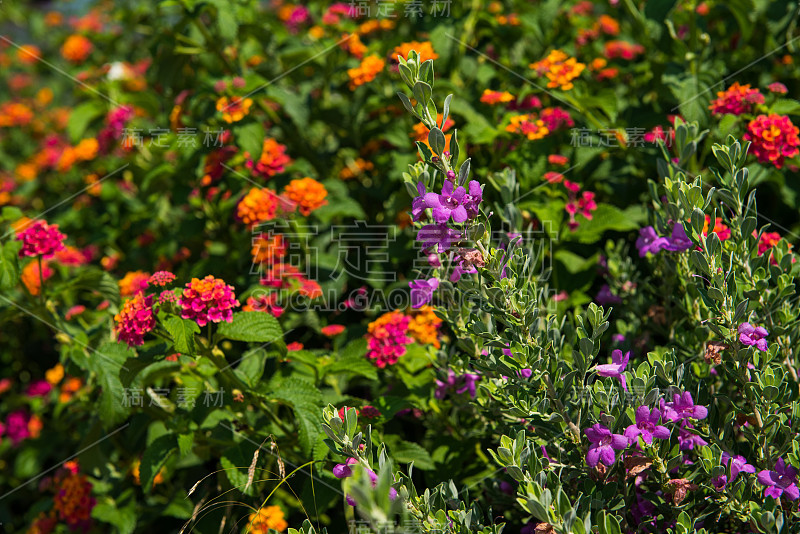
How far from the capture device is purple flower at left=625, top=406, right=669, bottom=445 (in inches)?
52.2

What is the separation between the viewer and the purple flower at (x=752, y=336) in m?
1.43

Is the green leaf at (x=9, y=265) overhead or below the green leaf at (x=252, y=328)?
overhead

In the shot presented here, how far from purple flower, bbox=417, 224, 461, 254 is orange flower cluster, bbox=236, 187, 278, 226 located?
40.5 inches

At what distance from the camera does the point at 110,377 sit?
6.56 feet

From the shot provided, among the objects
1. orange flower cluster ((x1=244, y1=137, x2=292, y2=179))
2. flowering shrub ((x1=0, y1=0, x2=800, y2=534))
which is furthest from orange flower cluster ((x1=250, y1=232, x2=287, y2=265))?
orange flower cluster ((x1=244, y1=137, x2=292, y2=179))

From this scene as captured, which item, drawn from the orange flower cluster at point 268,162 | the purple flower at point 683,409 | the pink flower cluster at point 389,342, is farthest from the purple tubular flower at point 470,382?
the orange flower cluster at point 268,162

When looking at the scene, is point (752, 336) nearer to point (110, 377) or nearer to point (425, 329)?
point (425, 329)

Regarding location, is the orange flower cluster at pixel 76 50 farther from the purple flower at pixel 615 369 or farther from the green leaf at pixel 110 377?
the purple flower at pixel 615 369

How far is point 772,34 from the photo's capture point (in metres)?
2.55

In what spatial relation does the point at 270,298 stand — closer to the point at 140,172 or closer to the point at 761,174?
the point at 140,172

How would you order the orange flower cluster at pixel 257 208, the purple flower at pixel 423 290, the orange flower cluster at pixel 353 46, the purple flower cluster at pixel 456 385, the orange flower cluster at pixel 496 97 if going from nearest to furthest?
the purple flower at pixel 423 290
the purple flower cluster at pixel 456 385
the orange flower cluster at pixel 257 208
the orange flower cluster at pixel 496 97
the orange flower cluster at pixel 353 46

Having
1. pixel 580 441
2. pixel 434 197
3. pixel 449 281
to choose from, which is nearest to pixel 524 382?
pixel 580 441

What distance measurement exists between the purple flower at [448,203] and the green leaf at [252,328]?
27.3 inches

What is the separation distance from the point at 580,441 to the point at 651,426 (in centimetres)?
17
